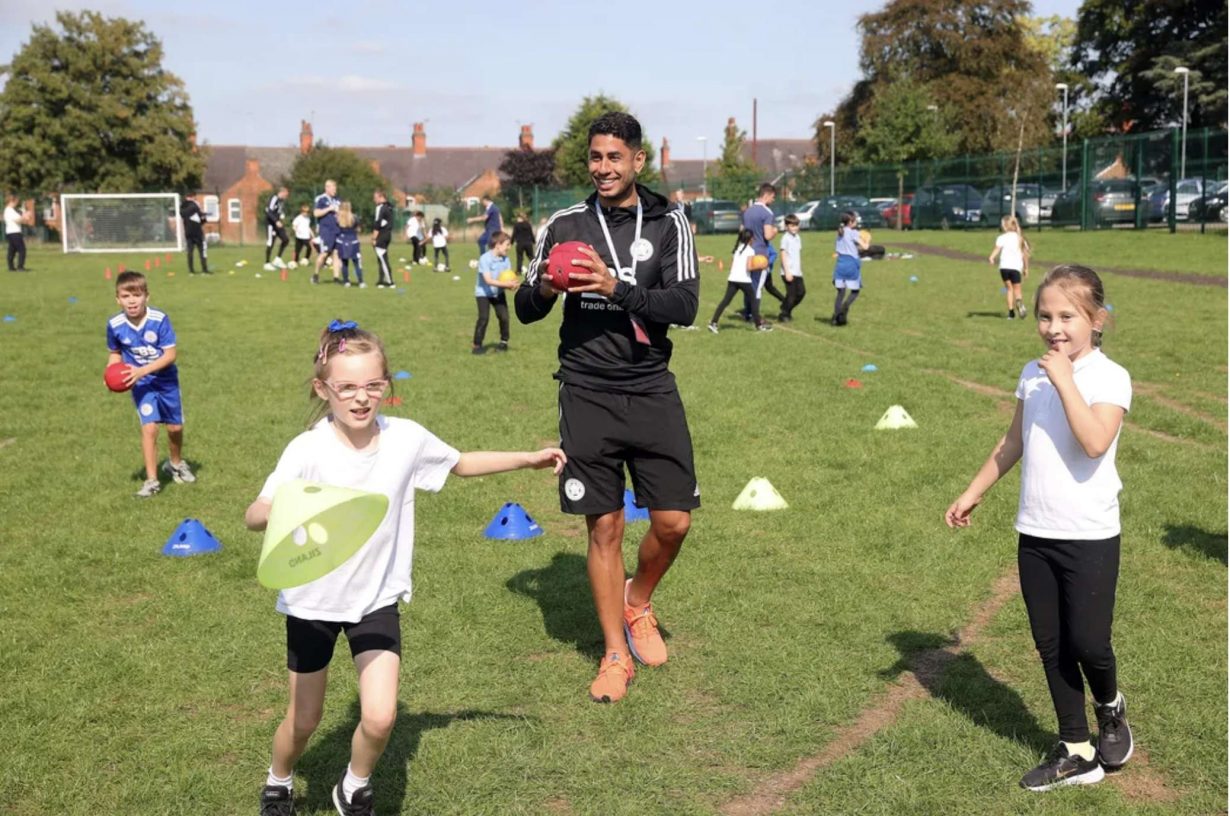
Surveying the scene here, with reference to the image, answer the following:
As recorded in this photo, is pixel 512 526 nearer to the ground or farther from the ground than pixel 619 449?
nearer to the ground

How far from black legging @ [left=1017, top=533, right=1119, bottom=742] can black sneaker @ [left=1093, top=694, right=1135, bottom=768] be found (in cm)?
6

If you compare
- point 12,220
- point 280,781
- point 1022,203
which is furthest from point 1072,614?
point 1022,203

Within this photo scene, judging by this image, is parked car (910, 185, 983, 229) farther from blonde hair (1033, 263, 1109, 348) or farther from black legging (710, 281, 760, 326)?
blonde hair (1033, 263, 1109, 348)

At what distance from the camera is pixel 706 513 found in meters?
7.79

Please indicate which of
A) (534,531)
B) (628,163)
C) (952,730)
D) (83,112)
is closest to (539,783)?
(952,730)

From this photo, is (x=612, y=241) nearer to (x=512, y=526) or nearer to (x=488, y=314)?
(x=512, y=526)

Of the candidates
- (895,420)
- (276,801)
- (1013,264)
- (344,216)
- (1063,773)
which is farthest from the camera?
(344,216)

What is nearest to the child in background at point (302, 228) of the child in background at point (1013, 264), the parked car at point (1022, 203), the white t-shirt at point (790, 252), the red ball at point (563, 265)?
the white t-shirt at point (790, 252)

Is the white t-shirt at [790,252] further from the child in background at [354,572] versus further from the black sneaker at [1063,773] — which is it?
the child in background at [354,572]

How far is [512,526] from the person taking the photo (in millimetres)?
7320

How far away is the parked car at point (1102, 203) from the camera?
3647 cm

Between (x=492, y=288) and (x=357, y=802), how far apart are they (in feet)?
40.1

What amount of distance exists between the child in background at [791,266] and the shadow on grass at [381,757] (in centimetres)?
1380

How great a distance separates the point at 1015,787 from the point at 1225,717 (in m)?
1.11
